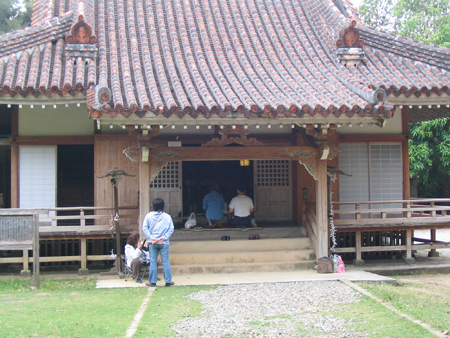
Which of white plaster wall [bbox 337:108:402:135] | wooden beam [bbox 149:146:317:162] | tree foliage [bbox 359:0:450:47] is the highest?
tree foliage [bbox 359:0:450:47]

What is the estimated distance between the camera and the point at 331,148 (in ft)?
37.9

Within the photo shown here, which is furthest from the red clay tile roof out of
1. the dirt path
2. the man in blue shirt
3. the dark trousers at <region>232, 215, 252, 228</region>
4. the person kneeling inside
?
the dirt path

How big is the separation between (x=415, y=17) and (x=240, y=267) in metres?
20.0

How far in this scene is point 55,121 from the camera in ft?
42.2

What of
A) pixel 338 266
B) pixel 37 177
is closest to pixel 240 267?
pixel 338 266

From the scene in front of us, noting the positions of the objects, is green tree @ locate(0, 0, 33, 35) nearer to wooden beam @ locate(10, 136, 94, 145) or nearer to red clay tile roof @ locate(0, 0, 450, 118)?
red clay tile roof @ locate(0, 0, 450, 118)

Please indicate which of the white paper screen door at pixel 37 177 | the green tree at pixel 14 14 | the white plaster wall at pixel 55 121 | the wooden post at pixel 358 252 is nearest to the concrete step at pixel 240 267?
the wooden post at pixel 358 252

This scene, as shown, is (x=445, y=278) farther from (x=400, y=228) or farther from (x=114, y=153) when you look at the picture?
(x=114, y=153)

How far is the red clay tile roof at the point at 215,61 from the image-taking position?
416 inches

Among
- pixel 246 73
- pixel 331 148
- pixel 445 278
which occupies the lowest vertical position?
pixel 445 278

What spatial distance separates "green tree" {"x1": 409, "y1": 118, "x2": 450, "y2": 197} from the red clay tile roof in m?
10.2

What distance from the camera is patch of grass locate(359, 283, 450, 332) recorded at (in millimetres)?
7441

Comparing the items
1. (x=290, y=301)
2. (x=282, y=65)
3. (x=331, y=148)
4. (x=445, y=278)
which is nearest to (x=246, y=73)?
(x=282, y=65)

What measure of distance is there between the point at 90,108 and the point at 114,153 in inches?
117
